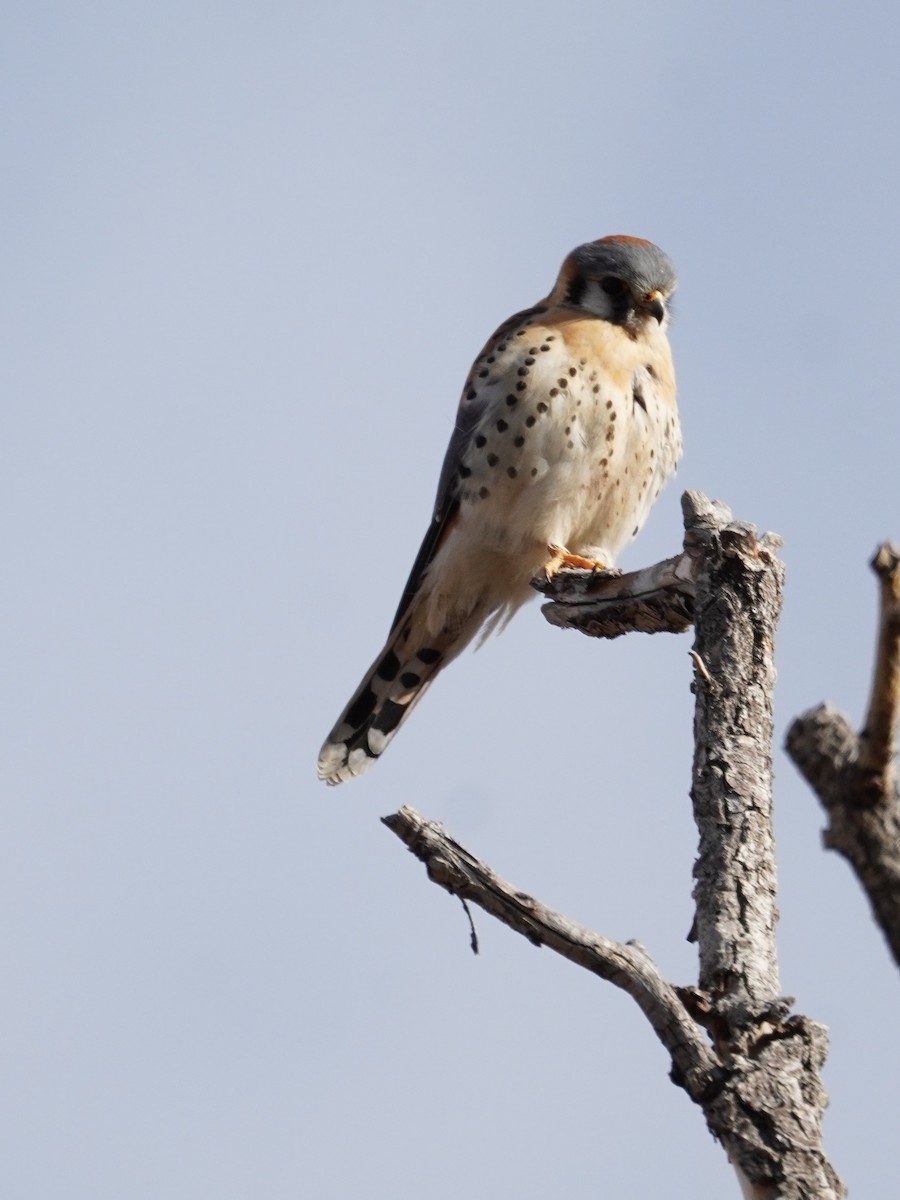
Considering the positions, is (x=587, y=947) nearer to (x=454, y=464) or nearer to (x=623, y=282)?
(x=454, y=464)

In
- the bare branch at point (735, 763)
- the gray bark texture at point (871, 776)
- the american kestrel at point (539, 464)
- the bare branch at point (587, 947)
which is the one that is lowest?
the gray bark texture at point (871, 776)

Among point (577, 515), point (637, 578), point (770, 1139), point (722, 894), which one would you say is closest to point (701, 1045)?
point (770, 1139)

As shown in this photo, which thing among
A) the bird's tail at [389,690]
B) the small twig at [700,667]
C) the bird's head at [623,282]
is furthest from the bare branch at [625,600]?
the bird's head at [623,282]

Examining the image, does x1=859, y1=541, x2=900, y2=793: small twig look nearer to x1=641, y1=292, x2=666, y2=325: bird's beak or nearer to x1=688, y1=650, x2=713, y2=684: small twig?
x1=688, y1=650, x2=713, y2=684: small twig

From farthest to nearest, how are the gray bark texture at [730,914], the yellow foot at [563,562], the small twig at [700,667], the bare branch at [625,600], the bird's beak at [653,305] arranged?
the bird's beak at [653,305], the yellow foot at [563,562], the bare branch at [625,600], the small twig at [700,667], the gray bark texture at [730,914]

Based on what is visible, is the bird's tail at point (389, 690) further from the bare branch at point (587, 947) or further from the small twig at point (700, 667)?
the bare branch at point (587, 947)
